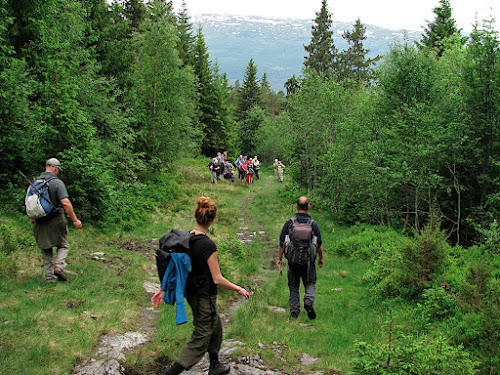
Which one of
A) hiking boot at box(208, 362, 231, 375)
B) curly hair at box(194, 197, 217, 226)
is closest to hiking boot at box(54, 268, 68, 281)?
hiking boot at box(208, 362, 231, 375)

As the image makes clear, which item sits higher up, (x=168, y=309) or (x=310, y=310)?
(x=310, y=310)

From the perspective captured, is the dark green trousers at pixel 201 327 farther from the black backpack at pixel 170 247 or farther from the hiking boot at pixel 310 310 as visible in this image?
the hiking boot at pixel 310 310

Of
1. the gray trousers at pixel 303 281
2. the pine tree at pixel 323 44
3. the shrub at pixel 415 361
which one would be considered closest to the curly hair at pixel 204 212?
the shrub at pixel 415 361

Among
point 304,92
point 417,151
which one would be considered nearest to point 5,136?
point 417,151

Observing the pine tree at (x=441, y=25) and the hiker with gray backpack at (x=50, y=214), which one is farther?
the pine tree at (x=441, y=25)

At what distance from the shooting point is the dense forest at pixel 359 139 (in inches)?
284

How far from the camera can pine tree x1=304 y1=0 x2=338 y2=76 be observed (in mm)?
47688

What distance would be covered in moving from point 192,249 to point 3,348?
272 centimetres

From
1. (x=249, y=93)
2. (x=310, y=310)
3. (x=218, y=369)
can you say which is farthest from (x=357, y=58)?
(x=218, y=369)

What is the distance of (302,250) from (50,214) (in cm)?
457

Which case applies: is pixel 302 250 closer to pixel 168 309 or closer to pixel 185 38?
pixel 168 309

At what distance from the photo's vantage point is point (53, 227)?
6555mm

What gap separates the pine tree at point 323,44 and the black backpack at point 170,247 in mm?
47254

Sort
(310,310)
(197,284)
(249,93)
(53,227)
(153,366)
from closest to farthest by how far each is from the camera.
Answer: (197,284), (153,366), (310,310), (53,227), (249,93)
